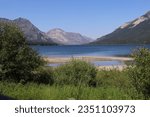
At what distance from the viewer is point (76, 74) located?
19406 mm

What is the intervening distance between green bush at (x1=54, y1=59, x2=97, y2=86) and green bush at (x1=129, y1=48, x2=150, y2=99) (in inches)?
219

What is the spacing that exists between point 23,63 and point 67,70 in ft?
7.42

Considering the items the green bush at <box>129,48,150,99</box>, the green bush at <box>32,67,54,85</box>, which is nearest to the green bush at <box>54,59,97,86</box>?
the green bush at <box>32,67,54,85</box>

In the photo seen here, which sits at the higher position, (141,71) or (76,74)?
(141,71)

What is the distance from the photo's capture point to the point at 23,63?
64.0 ft

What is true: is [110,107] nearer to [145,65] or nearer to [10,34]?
[145,65]

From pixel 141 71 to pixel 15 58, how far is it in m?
8.65

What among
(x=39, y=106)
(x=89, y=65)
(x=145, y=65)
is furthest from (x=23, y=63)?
(x=39, y=106)

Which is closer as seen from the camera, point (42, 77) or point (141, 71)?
point (141, 71)

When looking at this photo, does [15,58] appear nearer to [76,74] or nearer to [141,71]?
[76,74]

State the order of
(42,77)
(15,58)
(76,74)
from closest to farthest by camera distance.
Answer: (76,74), (15,58), (42,77)

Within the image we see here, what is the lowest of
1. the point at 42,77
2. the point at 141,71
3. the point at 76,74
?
the point at 42,77

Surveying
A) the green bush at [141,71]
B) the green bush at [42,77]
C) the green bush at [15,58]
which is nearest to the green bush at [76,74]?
the green bush at [42,77]

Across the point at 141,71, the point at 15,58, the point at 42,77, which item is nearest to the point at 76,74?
the point at 42,77
